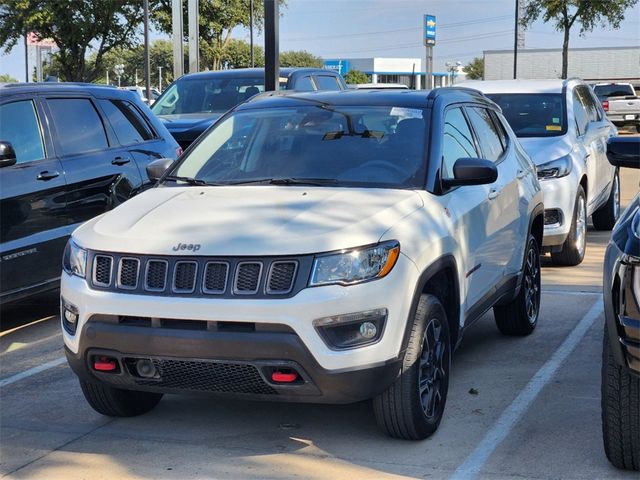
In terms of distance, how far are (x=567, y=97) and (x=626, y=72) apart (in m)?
65.9

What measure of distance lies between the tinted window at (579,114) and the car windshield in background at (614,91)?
2594cm

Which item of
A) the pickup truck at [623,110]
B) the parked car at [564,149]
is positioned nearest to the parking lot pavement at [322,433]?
the parked car at [564,149]

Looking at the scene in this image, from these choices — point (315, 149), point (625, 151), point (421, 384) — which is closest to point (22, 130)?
point (315, 149)

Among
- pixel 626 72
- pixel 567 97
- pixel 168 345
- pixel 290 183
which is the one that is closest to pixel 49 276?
pixel 290 183

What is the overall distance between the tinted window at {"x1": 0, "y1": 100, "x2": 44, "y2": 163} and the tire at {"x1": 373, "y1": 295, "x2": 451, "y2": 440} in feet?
12.2

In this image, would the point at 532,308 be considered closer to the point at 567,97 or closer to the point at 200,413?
the point at 200,413

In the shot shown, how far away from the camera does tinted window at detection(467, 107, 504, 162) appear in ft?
20.3

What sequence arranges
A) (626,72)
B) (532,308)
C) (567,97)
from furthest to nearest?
(626,72) → (567,97) → (532,308)

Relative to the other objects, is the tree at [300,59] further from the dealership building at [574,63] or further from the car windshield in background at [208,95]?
the car windshield in background at [208,95]

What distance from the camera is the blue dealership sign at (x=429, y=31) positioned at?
1909 centimetres

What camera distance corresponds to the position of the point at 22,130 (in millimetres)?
7176

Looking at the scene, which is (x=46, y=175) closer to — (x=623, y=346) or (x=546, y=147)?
(x=623, y=346)

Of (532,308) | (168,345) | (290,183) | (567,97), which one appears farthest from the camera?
(567,97)

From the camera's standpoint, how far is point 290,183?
5.19 metres
